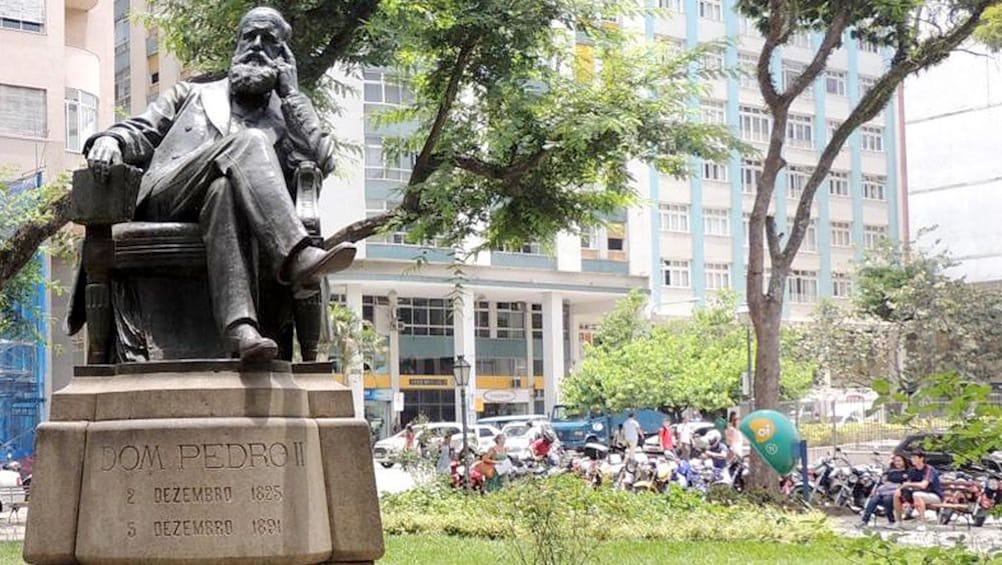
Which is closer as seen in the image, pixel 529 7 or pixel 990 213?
pixel 529 7

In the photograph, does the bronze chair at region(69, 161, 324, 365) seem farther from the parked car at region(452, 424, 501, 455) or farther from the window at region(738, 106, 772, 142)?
the window at region(738, 106, 772, 142)

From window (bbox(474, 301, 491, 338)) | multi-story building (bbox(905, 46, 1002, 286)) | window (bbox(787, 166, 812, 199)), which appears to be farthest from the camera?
window (bbox(787, 166, 812, 199))

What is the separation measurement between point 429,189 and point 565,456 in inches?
622

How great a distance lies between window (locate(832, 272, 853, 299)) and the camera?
210ft

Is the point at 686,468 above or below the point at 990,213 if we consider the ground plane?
below

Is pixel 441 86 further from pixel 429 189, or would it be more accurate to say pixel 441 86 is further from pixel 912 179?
pixel 912 179

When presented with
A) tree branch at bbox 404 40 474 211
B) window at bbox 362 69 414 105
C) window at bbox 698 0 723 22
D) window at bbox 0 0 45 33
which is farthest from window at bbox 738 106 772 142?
tree branch at bbox 404 40 474 211

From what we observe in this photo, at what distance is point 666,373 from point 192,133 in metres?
41.2

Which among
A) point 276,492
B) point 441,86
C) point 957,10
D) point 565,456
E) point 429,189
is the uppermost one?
point 957,10

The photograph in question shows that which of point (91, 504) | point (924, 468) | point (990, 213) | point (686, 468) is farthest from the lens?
point (990, 213)

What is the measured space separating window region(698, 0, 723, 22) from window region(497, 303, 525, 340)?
14306 millimetres

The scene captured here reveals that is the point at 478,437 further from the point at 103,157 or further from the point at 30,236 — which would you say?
the point at 103,157

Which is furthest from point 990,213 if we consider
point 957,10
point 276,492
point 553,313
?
point 276,492

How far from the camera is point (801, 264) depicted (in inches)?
2466
